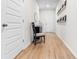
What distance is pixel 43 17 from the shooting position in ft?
43.8

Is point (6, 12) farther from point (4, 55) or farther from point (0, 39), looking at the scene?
point (4, 55)

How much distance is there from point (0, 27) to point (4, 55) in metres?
0.64

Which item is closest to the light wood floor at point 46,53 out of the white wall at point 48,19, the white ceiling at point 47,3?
the white ceiling at point 47,3

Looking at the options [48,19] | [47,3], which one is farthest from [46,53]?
Answer: [48,19]

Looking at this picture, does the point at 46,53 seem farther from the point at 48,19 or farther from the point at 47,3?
the point at 48,19

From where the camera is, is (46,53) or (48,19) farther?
(48,19)

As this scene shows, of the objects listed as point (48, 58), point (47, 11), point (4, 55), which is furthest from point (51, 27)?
point (4, 55)

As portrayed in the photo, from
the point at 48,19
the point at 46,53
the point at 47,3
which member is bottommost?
the point at 46,53

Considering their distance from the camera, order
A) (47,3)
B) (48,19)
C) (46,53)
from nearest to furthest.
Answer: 1. (46,53)
2. (47,3)
3. (48,19)

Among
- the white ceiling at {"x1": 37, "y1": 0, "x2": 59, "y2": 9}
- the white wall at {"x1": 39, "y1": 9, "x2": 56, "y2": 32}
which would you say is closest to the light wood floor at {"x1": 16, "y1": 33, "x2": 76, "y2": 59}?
the white ceiling at {"x1": 37, "y1": 0, "x2": 59, "y2": 9}

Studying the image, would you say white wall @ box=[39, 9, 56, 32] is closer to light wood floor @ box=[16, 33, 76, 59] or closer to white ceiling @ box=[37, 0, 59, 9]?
white ceiling @ box=[37, 0, 59, 9]

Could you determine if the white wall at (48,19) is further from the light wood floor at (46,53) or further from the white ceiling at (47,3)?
the light wood floor at (46,53)

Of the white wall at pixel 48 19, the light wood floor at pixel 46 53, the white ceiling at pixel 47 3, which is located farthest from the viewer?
the white wall at pixel 48 19

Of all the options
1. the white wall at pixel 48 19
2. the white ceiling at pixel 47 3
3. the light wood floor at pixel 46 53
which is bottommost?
the light wood floor at pixel 46 53
